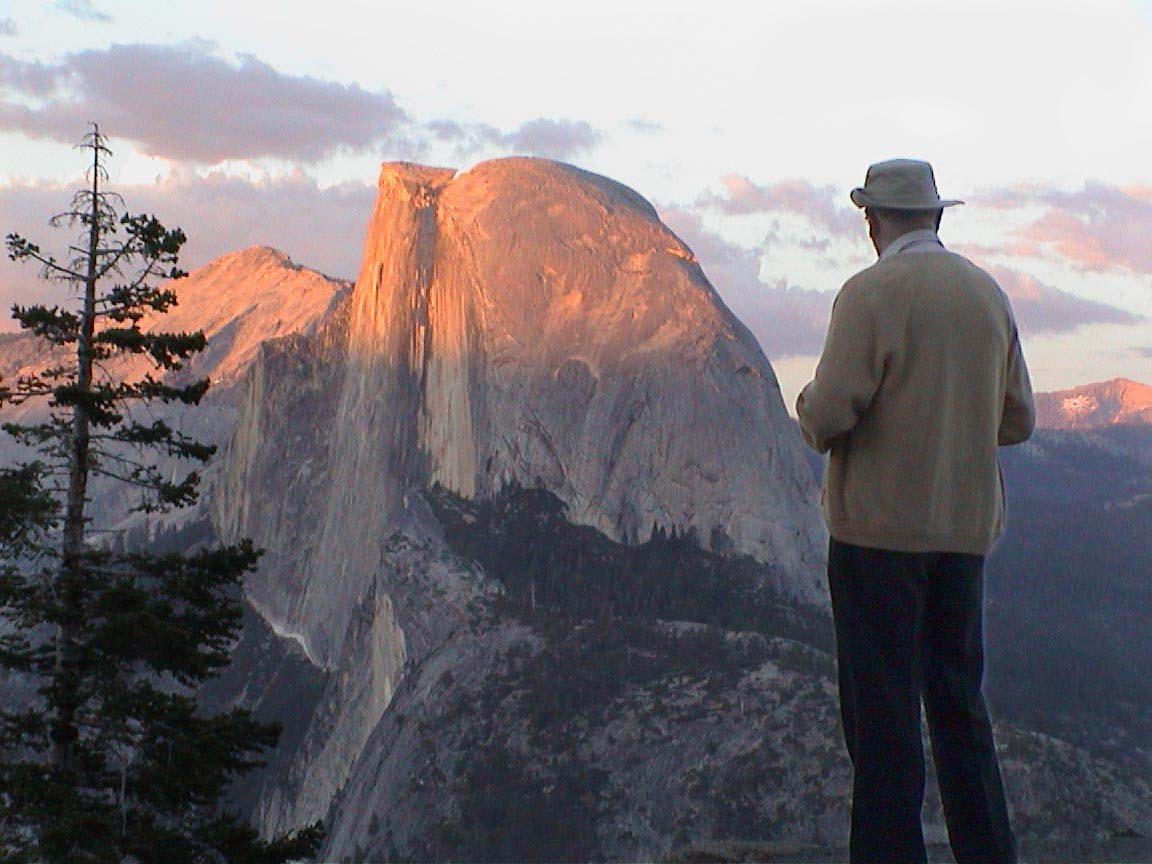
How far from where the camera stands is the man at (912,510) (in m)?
5.01

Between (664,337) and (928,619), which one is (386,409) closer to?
(664,337)

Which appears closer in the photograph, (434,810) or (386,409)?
(434,810)

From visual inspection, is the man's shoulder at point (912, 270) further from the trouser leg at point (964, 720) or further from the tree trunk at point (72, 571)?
the tree trunk at point (72, 571)

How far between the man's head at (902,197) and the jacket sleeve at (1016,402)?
0.54m

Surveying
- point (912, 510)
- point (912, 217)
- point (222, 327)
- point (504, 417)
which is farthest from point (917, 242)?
point (222, 327)

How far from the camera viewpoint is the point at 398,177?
8206 centimetres

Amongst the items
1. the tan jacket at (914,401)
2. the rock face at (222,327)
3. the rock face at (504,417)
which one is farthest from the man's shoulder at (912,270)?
the rock face at (222,327)

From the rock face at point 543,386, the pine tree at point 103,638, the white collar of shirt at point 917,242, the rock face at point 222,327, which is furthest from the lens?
the rock face at point 222,327

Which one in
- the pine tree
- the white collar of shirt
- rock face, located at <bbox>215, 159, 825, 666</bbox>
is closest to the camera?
the white collar of shirt

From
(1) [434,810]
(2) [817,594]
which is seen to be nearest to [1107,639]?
(2) [817,594]

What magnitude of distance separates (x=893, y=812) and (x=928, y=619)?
709 mm

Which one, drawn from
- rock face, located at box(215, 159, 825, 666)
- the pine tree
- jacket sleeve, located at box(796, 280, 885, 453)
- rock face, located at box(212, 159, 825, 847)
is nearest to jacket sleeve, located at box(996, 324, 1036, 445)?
jacket sleeve, located at box(796, 280, 885, 453)

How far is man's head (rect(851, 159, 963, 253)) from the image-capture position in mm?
5227

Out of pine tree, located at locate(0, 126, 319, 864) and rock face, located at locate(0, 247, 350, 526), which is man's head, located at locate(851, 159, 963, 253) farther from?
rock face, located at locate(0, 247, 350, 526)
